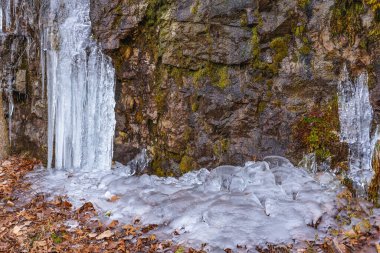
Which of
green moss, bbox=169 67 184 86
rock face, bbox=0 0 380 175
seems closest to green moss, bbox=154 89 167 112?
rock face, bbox=0 0 380 175

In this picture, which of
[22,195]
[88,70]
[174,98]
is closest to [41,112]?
[88,70]

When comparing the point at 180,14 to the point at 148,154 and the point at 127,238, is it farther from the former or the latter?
the point at 127,238

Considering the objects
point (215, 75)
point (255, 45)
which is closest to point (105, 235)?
point (215, 75)

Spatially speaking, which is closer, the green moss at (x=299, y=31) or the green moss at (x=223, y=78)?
the green moss at (x=299, y=31)

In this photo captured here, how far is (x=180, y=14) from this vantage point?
19.5 ft

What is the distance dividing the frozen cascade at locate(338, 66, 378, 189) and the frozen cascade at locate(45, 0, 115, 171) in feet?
13.8

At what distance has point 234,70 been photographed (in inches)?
231

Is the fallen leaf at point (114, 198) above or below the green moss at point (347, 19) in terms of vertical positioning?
below

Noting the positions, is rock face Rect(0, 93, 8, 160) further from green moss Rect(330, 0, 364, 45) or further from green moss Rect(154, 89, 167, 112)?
green moss Rect(330, 0, 364, 45)

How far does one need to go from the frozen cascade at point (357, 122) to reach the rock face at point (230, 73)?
0.35ft

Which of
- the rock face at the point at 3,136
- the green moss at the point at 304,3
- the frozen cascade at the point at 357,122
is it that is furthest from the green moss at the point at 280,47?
the rock face at the point at 3,136

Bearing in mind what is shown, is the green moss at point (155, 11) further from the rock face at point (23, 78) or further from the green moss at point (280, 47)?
the rock face at point (23, 78)

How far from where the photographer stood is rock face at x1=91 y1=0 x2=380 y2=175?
5.43m

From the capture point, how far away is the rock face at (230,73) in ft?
17.7
